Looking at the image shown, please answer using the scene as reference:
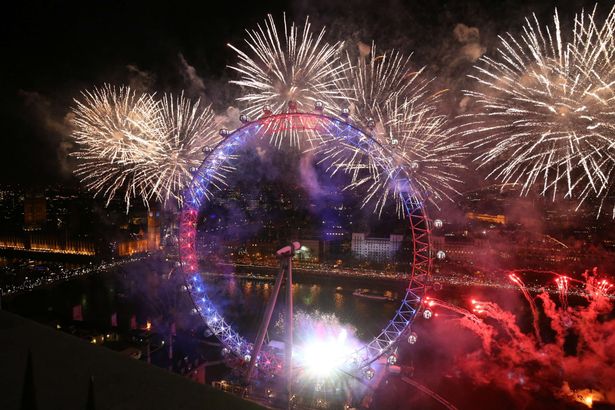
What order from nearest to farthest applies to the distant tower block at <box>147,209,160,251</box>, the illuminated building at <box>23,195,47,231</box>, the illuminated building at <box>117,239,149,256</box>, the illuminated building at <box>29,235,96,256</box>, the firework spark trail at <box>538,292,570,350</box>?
the firework spark trail at <box>538,292,570,350</box> → the illuminated building at <box>117,239,149,256</box> → the illuminated building at <box>29,235,96,256</box> → the distant tower block at <box>147,209,160,251</box> → the illuminated building at <box>23,195,47,231</box>

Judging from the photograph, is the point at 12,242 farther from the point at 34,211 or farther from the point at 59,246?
the point at 59,246

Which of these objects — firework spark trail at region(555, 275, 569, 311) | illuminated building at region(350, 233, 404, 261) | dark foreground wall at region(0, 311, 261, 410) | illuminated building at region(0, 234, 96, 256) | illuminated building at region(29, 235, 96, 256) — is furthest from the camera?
illuminated building at region(0, 234, 96, 256)

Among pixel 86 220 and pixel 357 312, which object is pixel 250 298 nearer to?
pixel 357 312

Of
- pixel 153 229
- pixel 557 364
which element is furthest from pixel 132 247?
pixel 557 364

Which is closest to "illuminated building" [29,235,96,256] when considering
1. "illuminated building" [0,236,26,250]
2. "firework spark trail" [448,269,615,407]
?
"illuminated building" [0,236,26,250]

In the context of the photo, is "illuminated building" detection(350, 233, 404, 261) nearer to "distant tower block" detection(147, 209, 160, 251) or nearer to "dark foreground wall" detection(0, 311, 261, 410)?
"distant tower block" detection(147, 209, 160, 251)
